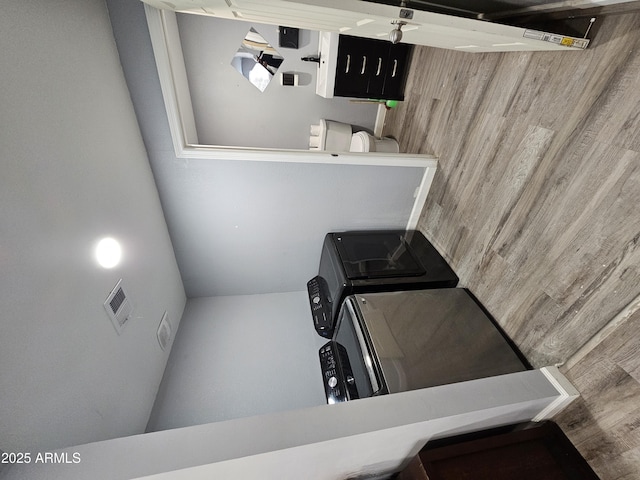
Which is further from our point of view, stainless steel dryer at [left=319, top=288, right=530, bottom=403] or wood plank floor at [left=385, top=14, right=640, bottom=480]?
stainless steel dryer at [left=319, top=288, right=530, bottom=403]

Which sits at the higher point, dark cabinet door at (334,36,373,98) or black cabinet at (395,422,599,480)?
dark cabinet door at (334,36,373,98)

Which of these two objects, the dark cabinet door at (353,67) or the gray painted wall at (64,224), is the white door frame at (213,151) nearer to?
the gray painted wall at (64,224)

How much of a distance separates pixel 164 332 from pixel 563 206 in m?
1.77

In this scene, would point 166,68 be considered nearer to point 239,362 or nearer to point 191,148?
point 191,148

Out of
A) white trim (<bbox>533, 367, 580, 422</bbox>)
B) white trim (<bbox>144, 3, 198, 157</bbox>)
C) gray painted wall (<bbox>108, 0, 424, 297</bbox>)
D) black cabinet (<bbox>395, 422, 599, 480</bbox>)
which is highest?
gray painted wall (<bbox>108, 0, 424, 297</bbox>)

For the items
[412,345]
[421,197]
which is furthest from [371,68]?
[412,345]

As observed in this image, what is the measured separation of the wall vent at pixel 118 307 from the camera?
3.11 ft

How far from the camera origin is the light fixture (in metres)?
0.90

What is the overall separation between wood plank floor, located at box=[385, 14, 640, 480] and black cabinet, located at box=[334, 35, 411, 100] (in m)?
0.58

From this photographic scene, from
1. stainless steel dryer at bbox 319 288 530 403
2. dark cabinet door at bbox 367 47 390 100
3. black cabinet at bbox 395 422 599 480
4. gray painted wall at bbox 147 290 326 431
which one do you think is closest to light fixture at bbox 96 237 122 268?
gray painted wall at bbox 147 290 326 431

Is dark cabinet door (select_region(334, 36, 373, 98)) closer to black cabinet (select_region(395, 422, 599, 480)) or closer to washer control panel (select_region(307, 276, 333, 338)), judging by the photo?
washer control panel (select_region(307, 276, 333, 338))

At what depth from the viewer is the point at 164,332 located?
1.42 m

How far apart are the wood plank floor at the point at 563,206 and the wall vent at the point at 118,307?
147 cm

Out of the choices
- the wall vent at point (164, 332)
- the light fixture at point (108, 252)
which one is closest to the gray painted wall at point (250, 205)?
the wall vent at point (164, 332)
